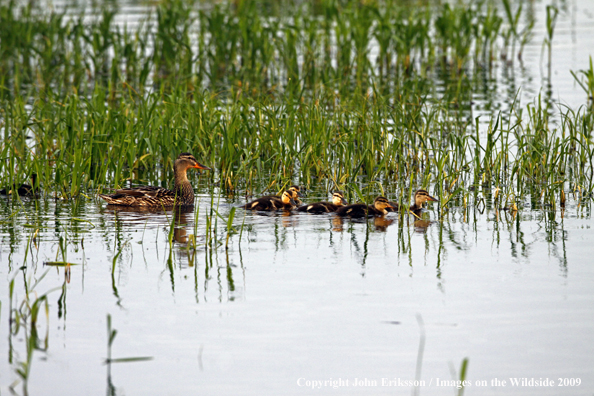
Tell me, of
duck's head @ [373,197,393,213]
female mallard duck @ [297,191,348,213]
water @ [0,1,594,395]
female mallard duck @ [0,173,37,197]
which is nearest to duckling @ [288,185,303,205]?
female mallard duck @ [297,191,348,213]

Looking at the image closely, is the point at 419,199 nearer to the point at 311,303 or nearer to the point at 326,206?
the point at 326,206

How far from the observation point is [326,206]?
340 inches

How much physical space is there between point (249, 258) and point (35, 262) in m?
1.65

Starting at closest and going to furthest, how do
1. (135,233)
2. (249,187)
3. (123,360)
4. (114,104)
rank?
(123,360) → (135,233) → (249,187) → (114,104)

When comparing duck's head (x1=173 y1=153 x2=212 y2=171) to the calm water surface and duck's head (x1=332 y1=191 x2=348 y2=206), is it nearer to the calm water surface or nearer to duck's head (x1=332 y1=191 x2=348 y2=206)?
the calm water surface

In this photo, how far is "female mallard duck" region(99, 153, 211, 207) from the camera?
884 centimetres

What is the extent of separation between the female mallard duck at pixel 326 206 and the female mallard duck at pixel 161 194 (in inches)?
50.8

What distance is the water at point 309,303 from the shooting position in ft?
15.7

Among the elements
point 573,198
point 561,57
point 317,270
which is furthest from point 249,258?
point 561,57

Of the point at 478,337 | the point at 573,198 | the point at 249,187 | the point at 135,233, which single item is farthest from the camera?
the point at 249,187

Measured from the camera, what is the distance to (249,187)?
987 cm

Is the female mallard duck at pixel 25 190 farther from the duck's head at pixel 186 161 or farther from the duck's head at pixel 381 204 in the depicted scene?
the duck's head at pixel 381 204

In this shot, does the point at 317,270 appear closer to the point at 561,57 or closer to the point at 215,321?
the point at 215,321

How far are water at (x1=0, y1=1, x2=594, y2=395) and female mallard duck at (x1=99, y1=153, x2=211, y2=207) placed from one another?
0.30 m
